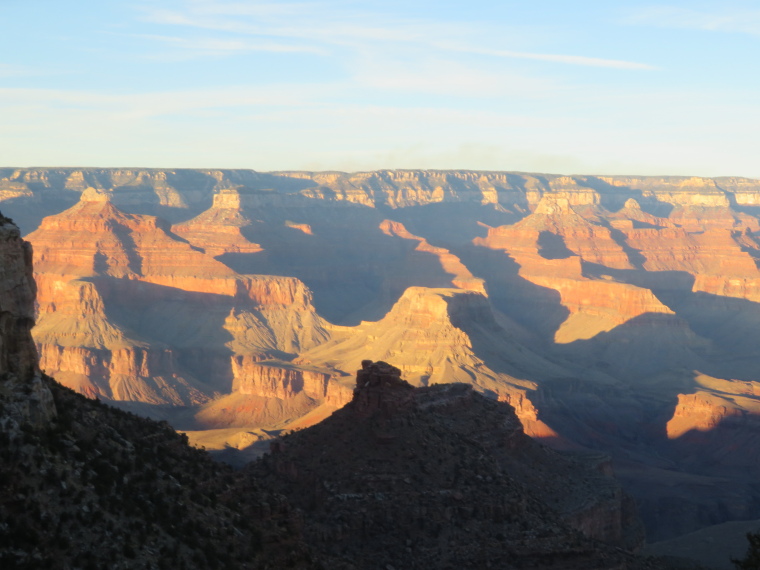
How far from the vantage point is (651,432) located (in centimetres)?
11350

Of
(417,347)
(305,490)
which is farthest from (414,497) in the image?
(417,347)

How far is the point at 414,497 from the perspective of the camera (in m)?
39.5

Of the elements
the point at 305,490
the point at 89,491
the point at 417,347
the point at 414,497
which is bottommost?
the point at 417,347

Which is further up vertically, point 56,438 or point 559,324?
point 56,438

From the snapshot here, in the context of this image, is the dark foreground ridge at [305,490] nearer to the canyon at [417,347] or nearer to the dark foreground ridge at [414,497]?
the dark foreground ridge at [414,497]

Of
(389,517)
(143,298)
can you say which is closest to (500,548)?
(389,517)

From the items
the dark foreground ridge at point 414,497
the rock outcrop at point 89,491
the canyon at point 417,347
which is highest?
the rock outcrop at point 89,491

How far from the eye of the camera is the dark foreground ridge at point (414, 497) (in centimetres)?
3731

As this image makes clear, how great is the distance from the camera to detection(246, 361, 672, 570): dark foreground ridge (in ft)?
122

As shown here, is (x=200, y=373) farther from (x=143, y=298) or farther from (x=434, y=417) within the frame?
(x=434, y=417)

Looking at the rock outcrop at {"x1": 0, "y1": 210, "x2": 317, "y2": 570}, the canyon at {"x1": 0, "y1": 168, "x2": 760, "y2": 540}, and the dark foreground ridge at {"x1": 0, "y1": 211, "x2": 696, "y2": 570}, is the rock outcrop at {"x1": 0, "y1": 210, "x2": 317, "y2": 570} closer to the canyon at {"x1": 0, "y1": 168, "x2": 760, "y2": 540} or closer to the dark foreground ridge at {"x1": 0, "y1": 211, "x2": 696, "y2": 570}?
the dark foreground ridge at {"x1": 0, "y1": 211, "x2": 696, "y2": 570}

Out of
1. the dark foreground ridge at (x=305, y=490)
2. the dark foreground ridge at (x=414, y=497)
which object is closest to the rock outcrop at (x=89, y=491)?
the dark foreground ridge at (x=305, y=490)

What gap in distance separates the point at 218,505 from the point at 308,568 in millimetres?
2693

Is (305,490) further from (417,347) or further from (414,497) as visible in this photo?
(417,347)
